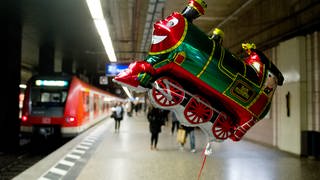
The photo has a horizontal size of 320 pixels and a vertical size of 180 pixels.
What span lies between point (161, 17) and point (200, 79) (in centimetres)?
863

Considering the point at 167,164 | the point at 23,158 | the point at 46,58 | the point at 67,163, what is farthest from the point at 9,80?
the point at 167,164

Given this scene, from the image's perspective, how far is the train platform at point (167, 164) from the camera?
315 inches

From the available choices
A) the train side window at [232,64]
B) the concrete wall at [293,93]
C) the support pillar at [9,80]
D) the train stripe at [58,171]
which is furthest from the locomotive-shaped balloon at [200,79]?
the support pillar at [9,80]

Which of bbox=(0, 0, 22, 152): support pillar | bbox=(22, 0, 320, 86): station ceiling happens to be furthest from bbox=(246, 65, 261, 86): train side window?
bbox=(0, 0, 22, 152): support pillar

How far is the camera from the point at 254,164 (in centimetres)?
959

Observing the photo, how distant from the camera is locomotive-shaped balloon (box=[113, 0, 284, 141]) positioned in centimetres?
401

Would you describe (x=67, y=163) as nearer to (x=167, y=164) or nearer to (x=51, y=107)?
(x=167, y=164)

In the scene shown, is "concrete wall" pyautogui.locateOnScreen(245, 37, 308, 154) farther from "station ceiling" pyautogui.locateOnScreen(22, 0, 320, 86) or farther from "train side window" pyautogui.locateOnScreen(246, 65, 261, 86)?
"train side window" pyautogui.locateOnScreen(246, 65, 261, 86)

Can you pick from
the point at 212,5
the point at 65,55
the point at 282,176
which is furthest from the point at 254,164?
the point at 65,55

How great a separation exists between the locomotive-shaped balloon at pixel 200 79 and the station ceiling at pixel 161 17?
6482 mm

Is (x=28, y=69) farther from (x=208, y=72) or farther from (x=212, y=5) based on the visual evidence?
(x=208, y=72)

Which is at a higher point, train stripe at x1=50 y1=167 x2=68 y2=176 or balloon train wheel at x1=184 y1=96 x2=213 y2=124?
balloon train wheel at x1=184 y1=96 x2=213 y2=124

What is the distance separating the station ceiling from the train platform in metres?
3.66

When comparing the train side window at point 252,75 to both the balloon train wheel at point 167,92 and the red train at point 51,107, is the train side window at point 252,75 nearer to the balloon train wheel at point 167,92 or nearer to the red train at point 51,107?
the balloon train wheel at point 167,92
